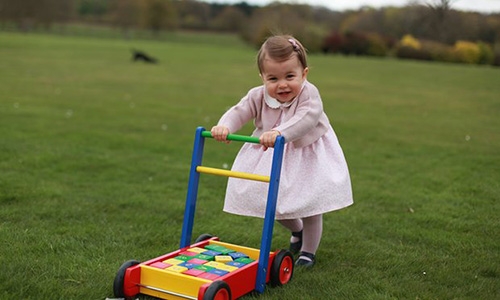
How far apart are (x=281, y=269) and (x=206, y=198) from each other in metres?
2.37

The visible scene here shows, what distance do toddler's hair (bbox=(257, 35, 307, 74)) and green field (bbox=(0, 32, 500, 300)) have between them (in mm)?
1409

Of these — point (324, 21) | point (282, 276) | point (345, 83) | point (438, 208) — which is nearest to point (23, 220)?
point (282, 276)

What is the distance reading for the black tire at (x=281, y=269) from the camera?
3.89m

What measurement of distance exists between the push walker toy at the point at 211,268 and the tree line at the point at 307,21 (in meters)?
1.17

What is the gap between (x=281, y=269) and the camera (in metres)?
3.94

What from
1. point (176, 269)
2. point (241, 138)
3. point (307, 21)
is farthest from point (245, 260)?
point (307, 21)

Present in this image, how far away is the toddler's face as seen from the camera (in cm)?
401

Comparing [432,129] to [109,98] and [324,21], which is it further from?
[324,21]

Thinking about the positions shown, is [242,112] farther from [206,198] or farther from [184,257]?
[206,198]

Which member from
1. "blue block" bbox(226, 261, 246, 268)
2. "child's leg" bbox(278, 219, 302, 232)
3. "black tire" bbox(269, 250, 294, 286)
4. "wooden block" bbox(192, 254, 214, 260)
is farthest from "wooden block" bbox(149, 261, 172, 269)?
"child's leg" bbox(278, 219, 302, 232)

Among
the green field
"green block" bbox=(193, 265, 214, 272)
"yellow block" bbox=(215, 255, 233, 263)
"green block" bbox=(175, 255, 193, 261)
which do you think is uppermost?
"green block" bbox=(193, 265, 214, 272)

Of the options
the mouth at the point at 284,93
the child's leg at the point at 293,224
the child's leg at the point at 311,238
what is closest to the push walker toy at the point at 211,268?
the child's leg at the point at 311,238

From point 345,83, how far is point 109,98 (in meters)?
9.15

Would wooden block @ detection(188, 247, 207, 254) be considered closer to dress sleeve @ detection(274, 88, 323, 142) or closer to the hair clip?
dress sleeve @ detection(274, 88, 323, 142)
